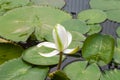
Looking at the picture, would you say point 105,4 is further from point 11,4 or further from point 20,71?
point 20,71

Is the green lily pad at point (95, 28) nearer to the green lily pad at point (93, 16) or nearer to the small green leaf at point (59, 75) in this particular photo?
the green lily pad at point (93, 16)

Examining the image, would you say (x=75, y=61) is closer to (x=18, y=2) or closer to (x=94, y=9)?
(x=94, y=9)

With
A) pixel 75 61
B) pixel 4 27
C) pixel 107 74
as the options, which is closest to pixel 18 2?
pixel 4 27

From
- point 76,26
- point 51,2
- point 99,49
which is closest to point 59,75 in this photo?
point 99,49

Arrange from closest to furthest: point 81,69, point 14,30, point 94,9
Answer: point 81,69 < point 14,30 < point 94,9

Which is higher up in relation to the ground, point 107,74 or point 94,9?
point 94,9

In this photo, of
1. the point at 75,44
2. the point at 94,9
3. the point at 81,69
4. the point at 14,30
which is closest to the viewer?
the point at 81,69

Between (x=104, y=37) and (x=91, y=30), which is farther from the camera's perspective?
(x=91, y=30)
